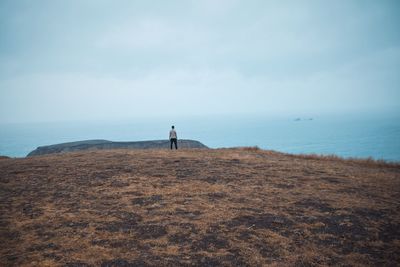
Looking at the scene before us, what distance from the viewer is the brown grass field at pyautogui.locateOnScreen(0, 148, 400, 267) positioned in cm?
736

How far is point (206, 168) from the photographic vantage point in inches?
658

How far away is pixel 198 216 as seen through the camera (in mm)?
9680

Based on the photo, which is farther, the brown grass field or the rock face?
the rock face

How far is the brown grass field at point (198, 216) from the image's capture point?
24.2 feet

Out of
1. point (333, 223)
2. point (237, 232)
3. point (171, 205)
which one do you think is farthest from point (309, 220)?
point (171, 205)

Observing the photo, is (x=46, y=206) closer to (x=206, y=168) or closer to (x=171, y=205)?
(x=171, y=205)

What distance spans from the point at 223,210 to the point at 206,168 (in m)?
6.52

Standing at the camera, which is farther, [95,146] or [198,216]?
[95,146]

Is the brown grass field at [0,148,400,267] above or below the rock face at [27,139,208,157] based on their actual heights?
below

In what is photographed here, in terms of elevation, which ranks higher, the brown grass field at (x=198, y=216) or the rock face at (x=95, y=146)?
the rock face at (x=95, y=146)

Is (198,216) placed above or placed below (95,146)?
below

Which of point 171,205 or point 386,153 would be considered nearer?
point 171,205

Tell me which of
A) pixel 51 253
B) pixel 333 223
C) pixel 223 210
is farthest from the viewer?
pixel 223 210

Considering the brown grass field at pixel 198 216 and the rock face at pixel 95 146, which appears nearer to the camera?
the brown grass field at pixel 198 216
